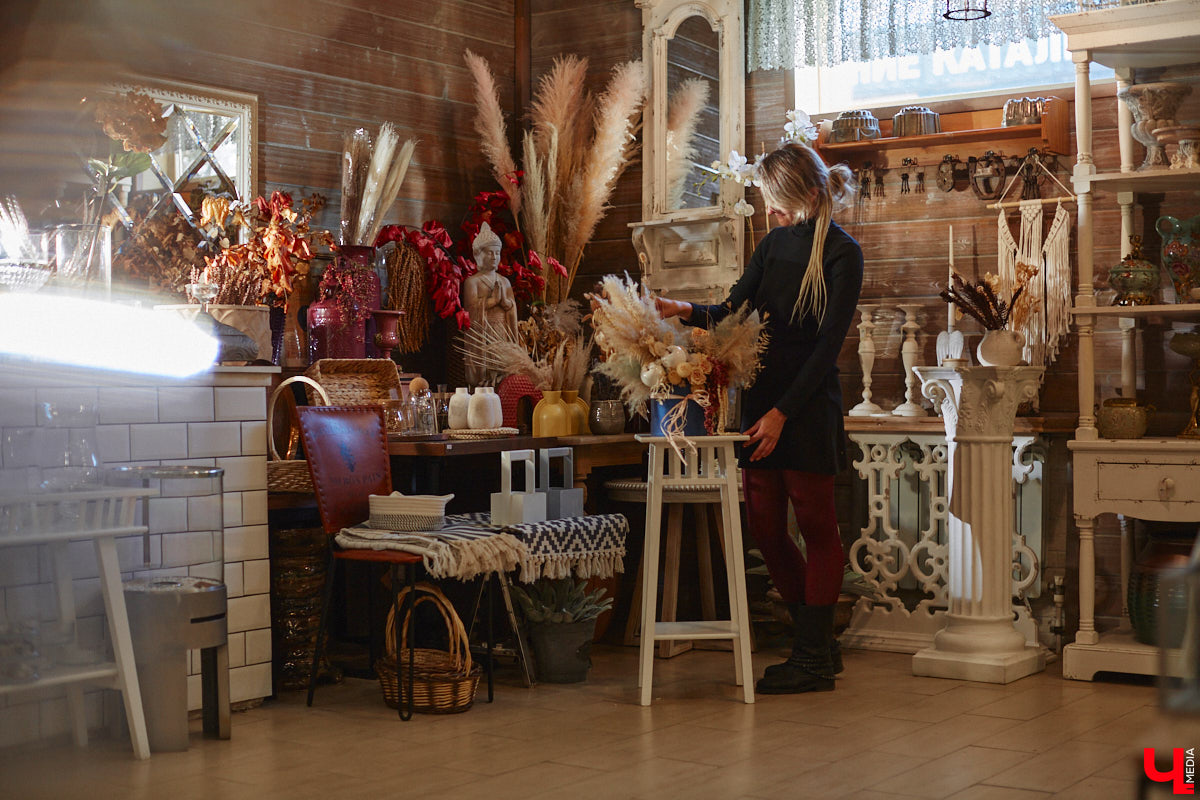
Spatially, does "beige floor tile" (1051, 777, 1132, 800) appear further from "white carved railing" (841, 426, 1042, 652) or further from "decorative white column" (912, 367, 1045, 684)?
"white carved railing" (841, 426, 1042, 652)

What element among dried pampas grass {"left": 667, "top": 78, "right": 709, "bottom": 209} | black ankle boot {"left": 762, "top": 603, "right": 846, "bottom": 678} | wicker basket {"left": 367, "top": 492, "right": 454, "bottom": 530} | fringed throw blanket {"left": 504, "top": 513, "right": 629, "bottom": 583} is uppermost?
dried pampas grass {"left": 667, "top": 78, "right": 709, "bottom": 209}

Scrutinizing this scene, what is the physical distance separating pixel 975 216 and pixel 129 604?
316 cm

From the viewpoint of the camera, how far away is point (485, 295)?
4949mm

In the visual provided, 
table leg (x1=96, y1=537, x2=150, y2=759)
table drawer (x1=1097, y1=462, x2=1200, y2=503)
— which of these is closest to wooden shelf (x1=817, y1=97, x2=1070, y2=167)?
table drawer (x1=1097, y1=462, x2=1200, y2=503)

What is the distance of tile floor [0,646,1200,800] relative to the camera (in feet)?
9.41

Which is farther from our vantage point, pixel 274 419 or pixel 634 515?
pixel 634 515

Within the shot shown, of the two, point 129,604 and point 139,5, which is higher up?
point 139,5

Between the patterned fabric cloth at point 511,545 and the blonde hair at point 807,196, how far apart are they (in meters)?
0.93

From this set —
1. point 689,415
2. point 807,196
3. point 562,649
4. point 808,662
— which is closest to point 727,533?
point 689,415

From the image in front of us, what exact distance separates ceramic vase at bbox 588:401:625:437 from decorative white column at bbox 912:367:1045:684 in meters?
1.10

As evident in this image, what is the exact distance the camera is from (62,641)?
3170mm

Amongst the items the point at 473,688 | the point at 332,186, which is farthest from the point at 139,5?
the point at 473,688

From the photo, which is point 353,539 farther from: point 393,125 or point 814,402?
point 393,125

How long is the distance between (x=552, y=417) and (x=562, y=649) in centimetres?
91
